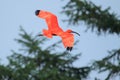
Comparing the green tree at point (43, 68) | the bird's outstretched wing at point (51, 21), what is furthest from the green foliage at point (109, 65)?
the bird's outstretched wing at point (51, 21)

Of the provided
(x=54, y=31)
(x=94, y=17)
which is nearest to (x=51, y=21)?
(x=54, y=31)

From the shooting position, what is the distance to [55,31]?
1180mm

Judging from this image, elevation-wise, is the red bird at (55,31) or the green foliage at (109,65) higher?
the green foliage at (109,65)

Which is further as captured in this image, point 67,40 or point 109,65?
point 109,65

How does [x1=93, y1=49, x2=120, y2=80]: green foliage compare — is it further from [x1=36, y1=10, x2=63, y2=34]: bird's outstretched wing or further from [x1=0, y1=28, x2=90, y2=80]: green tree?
[x1=36, y1=10, x2=63, y2=34]: bird's outstretched wing

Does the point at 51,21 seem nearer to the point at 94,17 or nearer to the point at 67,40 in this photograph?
the point at 67,40

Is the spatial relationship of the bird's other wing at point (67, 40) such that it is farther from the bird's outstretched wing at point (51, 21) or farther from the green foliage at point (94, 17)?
the green foliage at point (94, 17)

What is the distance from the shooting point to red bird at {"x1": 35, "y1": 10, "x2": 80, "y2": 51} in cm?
117

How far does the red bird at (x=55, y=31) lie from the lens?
117 cm

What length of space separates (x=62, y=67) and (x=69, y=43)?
722 cm

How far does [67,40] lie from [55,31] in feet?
0.14

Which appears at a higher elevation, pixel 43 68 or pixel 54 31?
pixel 43 68

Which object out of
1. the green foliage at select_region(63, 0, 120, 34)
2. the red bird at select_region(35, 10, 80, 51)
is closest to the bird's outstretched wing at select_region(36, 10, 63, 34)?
the red bird at select_region(35, 10, 80, 51)

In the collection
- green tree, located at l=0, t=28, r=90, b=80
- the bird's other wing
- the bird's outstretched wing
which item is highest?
green tree, located at l=0, t=28, r=90, b=80
